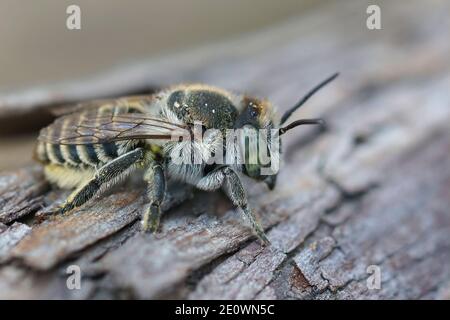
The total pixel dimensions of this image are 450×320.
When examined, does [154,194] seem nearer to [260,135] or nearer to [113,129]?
[113,129]

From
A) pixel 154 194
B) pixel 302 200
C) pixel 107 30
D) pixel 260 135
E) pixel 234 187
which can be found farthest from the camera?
Answer: pixel 107 30

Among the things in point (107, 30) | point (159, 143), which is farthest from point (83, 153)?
point (107, 30)

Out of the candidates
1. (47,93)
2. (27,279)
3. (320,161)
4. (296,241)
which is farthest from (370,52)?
(27,279)

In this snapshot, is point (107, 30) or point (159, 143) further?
point (107, 30)

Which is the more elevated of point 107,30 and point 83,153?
point 107,30

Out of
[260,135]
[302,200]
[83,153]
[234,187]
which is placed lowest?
[302,200]

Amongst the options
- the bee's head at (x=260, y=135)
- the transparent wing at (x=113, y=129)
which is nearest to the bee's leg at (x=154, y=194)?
the transparent wing at (x=113, y=129)
